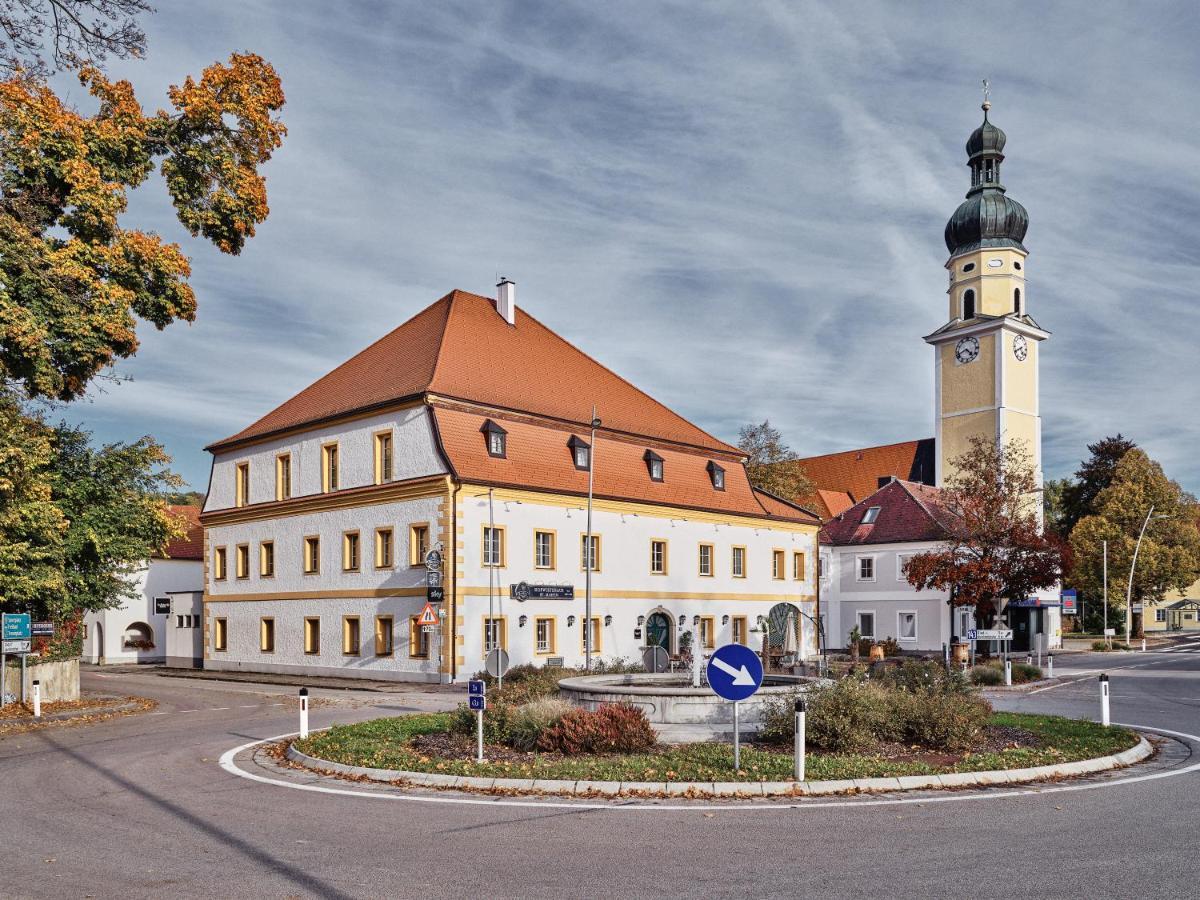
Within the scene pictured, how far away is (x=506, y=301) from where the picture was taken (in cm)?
4509

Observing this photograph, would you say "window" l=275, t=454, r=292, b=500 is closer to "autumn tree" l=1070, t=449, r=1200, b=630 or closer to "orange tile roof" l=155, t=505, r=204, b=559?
"orange tile roof" l=155, t=505, r=204, b=559

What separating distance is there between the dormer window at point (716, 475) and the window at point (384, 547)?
15.5 metres

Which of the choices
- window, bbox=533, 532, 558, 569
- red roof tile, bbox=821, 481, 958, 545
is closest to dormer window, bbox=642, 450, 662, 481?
window, bbox=533, 532, 558, 569

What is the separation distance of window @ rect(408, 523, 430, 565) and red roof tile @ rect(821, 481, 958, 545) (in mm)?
29864

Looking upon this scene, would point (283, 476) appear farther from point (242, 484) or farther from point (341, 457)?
point (341, 457)

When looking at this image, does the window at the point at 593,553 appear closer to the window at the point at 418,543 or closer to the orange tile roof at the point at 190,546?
the window at the point at 418,543

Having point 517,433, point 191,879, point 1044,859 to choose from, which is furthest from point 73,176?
point 517,433

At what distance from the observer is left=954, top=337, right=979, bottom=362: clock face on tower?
71.1 m

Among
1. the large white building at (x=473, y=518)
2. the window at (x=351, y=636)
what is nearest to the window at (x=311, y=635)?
the large white building at (x=473, y=518)

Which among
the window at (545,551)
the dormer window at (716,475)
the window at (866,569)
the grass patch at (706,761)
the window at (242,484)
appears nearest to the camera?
the grass patch at (706,761)

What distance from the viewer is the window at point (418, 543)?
36.7 meters

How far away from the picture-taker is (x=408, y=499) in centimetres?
3744

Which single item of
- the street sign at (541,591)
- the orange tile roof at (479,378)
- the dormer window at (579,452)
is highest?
the orange tile roof at (479,378)

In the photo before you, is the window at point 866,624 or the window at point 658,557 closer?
the window at point 658,557
